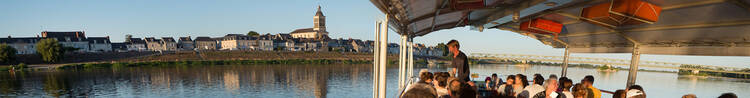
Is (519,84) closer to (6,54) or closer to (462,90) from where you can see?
(462,90)

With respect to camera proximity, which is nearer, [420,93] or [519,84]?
[420,93]

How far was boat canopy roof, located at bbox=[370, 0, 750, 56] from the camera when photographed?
4.32 m

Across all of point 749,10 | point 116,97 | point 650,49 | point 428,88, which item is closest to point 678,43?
point 650,49

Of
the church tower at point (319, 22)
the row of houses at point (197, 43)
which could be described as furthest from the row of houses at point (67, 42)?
the church tower at point (319, 22)

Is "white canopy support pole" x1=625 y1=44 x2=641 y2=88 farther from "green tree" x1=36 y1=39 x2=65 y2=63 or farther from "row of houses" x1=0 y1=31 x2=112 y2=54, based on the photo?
"row of houses" x1=0 y1=31 x2=112 y2=54

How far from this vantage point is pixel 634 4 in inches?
165

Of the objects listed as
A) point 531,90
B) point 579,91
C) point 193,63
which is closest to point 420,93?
point 531,90

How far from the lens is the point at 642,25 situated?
609 centimetres

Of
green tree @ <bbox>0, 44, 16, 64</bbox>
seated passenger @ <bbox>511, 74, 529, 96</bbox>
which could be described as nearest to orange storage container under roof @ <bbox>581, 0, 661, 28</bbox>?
seated passenger @ <bbox>511, 74, 529, 96</bbox>

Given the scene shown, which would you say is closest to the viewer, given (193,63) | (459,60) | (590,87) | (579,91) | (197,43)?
(579,91)

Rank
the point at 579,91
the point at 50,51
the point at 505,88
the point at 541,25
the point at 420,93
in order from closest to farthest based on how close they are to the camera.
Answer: the point at 420,93 < the point at 579,91 < the point at 505,88 < the point at 541,25 < the point at 50,51

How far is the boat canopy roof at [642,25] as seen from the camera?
14.2ft

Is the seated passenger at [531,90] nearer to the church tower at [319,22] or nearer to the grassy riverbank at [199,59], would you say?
the grassy riverbank at [199,59]

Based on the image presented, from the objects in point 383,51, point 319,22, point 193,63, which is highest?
point 319,22
